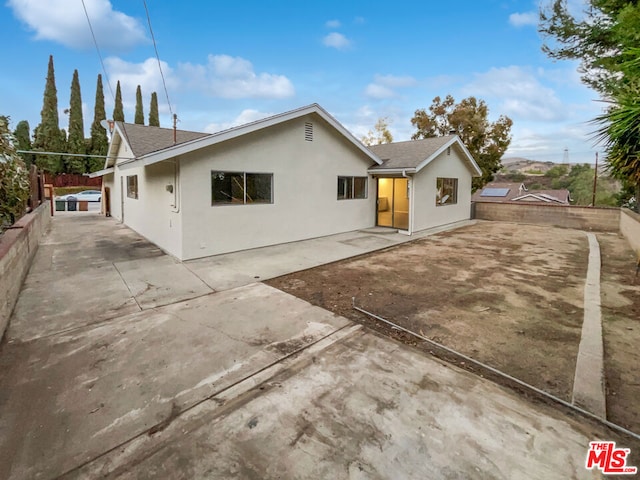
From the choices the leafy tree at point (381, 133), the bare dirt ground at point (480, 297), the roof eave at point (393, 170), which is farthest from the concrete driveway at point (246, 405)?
the leafy tree at point (381, 133)

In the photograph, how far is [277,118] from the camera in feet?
27.6

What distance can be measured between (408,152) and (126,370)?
39.1ft

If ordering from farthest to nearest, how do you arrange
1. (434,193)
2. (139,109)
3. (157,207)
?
(139,109)
(434,193)
(157,207)

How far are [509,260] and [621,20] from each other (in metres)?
5.68

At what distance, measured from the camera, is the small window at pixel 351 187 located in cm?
1126

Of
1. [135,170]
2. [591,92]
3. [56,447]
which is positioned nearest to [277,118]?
[135,170]

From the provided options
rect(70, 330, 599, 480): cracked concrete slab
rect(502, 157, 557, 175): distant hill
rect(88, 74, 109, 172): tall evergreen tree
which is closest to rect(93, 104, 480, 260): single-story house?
rect(70, 330, 599, 480): cracked concrete slab

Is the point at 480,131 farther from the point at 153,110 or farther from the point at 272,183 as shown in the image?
the point at 153,110

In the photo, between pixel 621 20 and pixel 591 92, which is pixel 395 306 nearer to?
pixel 621 20

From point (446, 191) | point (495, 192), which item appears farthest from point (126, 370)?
point (495, 192)

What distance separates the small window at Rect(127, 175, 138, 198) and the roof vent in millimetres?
6146

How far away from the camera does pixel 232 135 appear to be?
7562 mm

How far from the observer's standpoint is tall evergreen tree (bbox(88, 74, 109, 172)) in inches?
1169

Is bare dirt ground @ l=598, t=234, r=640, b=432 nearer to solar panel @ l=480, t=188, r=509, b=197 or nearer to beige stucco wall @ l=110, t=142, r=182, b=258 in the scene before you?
beige stucco wall @ l=110, t=142, r=182, b=258
